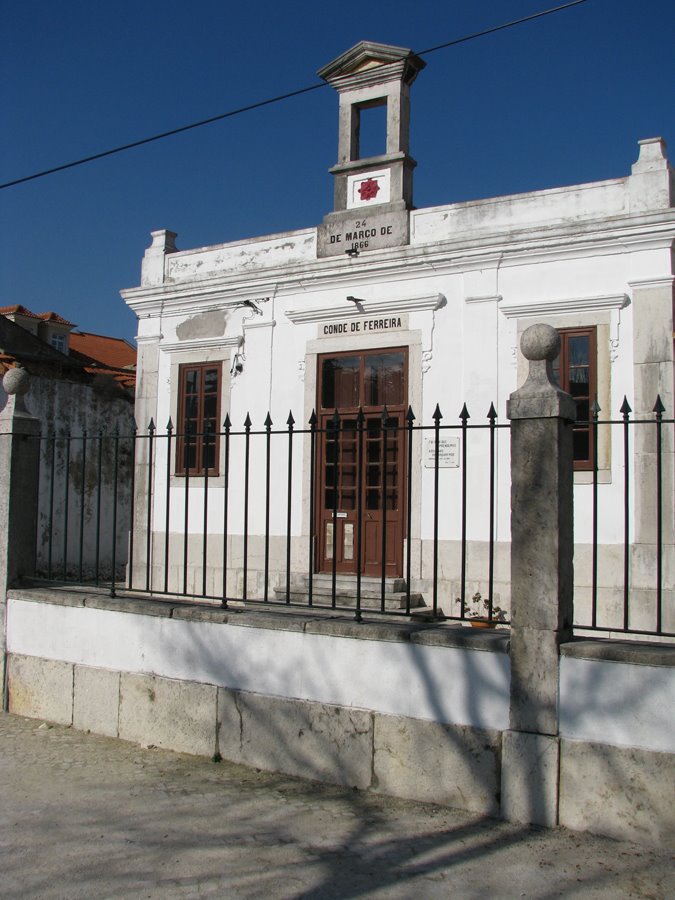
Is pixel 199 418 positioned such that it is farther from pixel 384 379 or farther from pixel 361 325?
pixel 384 379

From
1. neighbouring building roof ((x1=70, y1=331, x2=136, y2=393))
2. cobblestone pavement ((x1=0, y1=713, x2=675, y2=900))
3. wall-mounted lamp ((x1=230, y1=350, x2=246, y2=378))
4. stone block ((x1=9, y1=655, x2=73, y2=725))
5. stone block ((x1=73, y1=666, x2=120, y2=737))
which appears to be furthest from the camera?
neighbouring building roof ((x1=70, y1=331, x2=136, y2=393))

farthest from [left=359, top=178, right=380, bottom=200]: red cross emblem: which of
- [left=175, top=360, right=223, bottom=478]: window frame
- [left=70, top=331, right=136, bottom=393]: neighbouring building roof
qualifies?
[left=70, top=331, right=136, bottom=393]: neighbouring building roof

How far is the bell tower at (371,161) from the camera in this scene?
11.3 m

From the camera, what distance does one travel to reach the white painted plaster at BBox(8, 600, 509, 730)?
4.75m

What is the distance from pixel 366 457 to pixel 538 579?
20.6ft

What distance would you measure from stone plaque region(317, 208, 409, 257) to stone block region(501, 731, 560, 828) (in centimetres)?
776

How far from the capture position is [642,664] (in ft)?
13.9

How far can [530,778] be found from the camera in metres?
4.49

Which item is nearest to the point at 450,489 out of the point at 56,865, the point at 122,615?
the point at 122,615

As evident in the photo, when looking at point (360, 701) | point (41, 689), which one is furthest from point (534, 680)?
point (41, 689)

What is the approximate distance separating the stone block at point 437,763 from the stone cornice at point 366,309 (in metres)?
6.73

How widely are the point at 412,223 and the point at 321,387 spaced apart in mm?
2403

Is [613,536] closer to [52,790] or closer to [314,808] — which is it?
[314,808]

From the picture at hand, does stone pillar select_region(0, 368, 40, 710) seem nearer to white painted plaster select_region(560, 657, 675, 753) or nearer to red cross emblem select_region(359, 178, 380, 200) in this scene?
white painted plaster select_region(560, 657, 675, 753)
